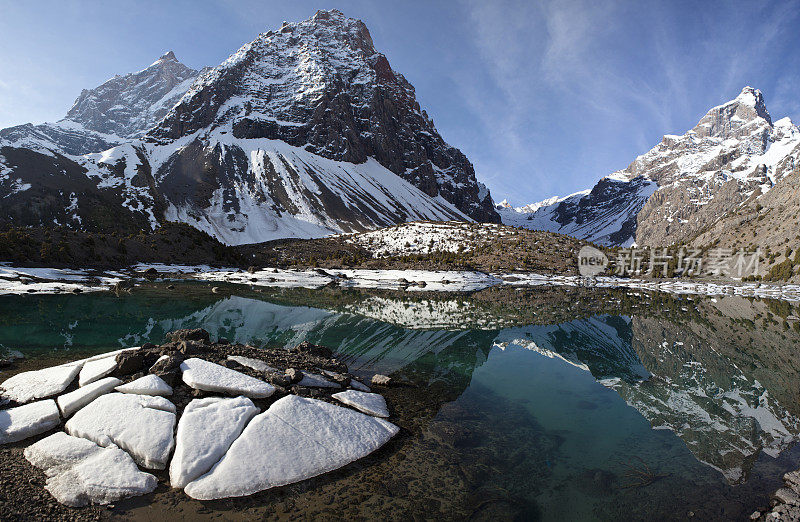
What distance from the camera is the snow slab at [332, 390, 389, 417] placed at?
28.3ft

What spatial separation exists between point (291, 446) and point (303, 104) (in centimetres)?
17858

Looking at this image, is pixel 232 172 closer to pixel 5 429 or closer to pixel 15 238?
pixel 15 238

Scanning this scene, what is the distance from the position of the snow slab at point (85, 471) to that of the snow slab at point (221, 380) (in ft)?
6.69

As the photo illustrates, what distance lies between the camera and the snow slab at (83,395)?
7347mm

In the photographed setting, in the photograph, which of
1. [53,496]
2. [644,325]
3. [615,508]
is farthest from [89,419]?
[644,325]

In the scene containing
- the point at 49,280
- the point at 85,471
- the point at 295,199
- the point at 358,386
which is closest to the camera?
the point at 85,471

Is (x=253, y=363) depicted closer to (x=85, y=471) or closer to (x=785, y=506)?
(x=85, y=471)

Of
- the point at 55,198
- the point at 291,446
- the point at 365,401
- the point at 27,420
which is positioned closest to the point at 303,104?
the point at 55,198

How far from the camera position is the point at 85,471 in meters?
5.78

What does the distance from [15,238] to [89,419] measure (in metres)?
40.8

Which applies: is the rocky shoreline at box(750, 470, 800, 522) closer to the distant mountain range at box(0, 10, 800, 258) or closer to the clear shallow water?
the clear shallow water

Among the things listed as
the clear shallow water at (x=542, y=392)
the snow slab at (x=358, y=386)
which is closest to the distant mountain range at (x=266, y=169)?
the clear shallow water at (x=542, y=392)

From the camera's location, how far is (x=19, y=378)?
8.80 m

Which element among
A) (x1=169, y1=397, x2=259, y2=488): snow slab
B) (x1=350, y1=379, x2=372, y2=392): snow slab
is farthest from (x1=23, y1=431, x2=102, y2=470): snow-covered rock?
(x1=350, y1=379, x2=372, y2=392): snow slab
